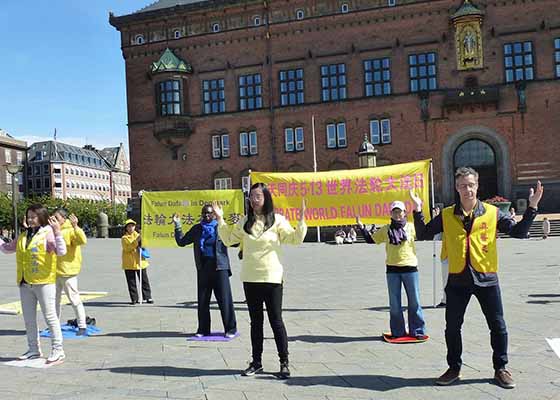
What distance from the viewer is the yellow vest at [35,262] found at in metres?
6.88

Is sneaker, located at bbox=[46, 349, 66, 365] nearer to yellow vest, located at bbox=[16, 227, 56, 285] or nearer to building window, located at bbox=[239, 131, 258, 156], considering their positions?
yellow vest, located at bbox=[16, 227, 56, 285]

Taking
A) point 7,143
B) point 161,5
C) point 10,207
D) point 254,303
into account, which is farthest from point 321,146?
point 7,143

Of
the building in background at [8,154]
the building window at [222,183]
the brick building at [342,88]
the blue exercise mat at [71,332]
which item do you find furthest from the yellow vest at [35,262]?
the building in background at [8,154]

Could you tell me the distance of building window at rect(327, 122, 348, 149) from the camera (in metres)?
40.7

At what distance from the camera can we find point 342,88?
40.7 m

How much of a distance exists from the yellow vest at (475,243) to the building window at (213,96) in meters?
38.9

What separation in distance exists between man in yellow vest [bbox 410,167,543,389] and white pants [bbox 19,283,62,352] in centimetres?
439

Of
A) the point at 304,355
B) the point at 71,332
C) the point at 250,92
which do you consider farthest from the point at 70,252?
the point at 250,92

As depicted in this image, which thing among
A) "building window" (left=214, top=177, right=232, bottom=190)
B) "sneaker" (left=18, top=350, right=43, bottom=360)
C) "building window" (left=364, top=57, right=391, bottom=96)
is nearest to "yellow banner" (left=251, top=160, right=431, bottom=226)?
"sneaker" (left=18, top=350, right=43, bottom=360)

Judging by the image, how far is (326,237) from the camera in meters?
34.5

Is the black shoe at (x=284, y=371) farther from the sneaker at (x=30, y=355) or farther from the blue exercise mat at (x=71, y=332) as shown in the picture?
the blue exercise mat at (x=71, y=332)

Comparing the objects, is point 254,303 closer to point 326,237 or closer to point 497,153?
point 326,237

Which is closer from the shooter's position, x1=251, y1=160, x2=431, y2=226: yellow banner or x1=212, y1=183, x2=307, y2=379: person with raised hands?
x1=212, y1=183, x2=307, y2=379: person with raised hands

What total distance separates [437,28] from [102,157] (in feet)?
321
